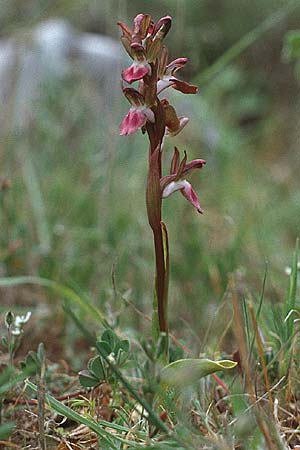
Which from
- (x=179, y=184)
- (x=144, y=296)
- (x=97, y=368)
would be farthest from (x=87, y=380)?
(x=144, y=296)

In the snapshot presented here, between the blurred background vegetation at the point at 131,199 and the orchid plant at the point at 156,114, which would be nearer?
the orchid plant at the point at 156,114

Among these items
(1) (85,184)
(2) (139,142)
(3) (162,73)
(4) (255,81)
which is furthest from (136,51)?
(4) (255,81)

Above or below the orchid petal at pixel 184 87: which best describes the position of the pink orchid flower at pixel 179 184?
below

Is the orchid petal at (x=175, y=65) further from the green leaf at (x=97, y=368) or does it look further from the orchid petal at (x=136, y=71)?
the green leaf at (x=97, y=368)

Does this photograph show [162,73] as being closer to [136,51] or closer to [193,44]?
[136,51]

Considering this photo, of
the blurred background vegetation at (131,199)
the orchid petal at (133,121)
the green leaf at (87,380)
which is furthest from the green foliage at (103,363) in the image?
the orchid petal at (133,121)

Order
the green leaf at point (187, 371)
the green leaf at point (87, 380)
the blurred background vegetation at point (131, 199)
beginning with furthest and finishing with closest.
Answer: the blurred background vegetation at point (131, 199) → the green leaf at point (87, 380) → the green leaf at point (187, 371)

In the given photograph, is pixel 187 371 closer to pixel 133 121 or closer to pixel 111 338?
pixel 111 338

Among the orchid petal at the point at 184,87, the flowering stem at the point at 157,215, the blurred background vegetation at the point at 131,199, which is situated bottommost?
the blurred background vegetation at the point at 131,199
